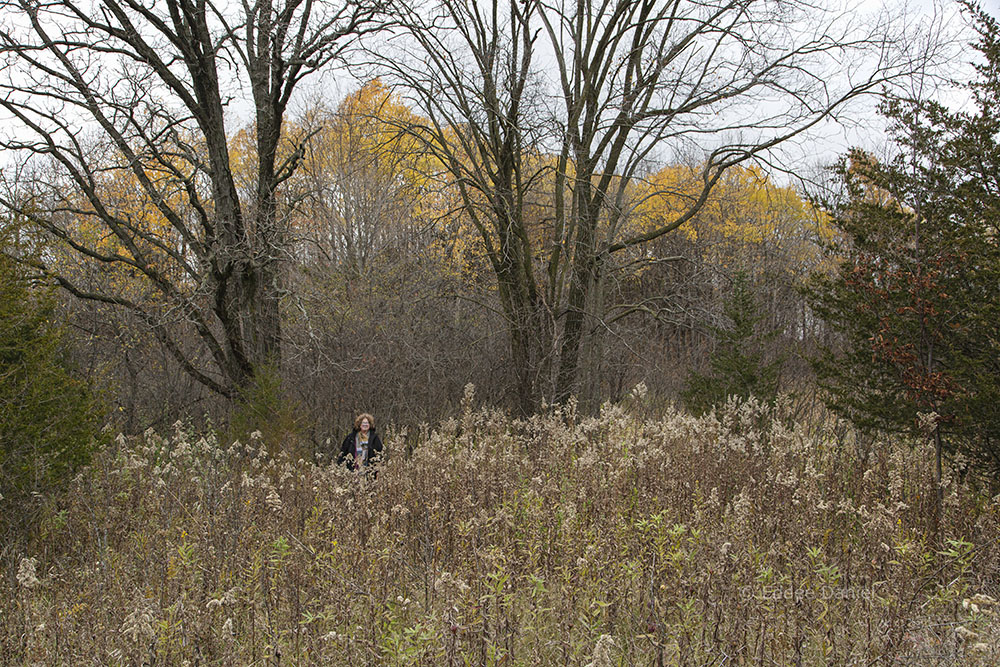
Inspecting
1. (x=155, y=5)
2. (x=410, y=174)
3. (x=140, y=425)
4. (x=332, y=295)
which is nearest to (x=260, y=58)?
(x=155, y=5)

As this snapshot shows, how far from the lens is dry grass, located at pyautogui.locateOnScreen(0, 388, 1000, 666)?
362 centimetres

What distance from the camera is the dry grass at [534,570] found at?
3.62 meters

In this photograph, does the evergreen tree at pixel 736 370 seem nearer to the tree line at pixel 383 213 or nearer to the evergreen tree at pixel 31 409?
the tree line at pixel 383 213

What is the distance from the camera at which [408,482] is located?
6.24m

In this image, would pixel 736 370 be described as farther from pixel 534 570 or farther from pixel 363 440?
pixel 534 570

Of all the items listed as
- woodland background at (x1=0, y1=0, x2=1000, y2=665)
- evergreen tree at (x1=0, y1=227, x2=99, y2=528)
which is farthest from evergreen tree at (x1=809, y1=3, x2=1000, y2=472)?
evergreen tree at (x1=0, y1=227, x2=99, y2=528)

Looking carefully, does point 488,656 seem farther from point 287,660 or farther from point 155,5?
point 155,5

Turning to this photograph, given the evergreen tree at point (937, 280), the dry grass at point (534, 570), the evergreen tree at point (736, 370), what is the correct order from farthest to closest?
the evergreen tree at point (736, 370) → the evergreen tree at point (937, 280) → the dry grass at point (534, 570)

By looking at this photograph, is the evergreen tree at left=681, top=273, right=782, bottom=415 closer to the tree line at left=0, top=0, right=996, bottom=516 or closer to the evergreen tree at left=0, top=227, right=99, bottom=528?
the tree line at left=0, top=0, right=996, bottom=516

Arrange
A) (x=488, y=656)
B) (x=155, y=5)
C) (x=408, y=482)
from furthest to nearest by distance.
→ (x=155, y=5) → (x=408, y=482) → (x=488, y=656)

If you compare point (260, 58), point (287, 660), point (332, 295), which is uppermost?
point (260, 58)

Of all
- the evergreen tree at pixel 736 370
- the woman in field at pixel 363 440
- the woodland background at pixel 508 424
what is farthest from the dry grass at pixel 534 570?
the evergreen tree at pixel 736 370

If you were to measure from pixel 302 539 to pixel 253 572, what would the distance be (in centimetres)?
114

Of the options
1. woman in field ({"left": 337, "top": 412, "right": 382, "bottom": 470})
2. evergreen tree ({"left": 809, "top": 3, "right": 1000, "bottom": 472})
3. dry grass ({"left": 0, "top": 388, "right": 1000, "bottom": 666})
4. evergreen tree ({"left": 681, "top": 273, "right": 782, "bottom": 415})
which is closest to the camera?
dry grass ({"left": 0, "top": 388, "right": 1000, "bottom": 666})
